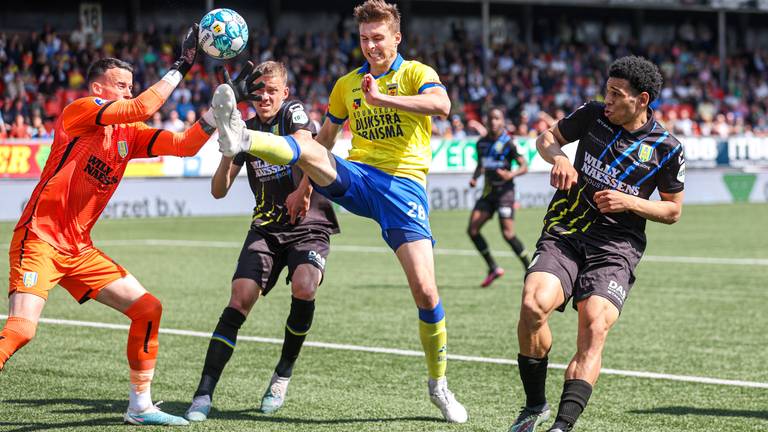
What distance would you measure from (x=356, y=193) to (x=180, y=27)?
1276 inches

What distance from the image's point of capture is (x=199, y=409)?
21.3ft

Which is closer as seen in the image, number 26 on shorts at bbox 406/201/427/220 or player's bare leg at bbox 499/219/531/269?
number 26 on shorts at bbox 406/201/427/220

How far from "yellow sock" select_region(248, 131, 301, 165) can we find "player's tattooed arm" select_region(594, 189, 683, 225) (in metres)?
1.62

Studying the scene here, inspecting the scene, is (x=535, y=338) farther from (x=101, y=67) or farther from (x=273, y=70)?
(x=101, y=67)

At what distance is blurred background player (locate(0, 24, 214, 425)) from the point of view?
19.2 ft

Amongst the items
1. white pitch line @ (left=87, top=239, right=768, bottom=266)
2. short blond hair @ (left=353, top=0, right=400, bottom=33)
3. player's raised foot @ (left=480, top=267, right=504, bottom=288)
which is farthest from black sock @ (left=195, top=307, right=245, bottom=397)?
white pitch line @ (left=87, top=239, right=768, bottom=266)

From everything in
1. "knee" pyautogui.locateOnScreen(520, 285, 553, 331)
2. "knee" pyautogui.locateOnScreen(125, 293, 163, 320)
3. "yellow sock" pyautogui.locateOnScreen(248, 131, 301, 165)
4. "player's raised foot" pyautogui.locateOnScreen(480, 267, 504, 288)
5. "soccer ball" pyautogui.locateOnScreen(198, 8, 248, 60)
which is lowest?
"player's raised foot" pyautogui.locateOnScreen(480, 267, 504, 288)

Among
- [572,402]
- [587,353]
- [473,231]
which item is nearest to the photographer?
[572,402]

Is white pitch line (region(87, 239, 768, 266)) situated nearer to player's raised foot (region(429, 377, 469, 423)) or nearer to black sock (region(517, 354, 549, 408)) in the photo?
player's raised foot (region(429, 377, 469, 423))

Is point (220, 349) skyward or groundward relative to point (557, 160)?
groundward

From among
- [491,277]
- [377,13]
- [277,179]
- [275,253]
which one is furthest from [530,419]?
[491,277]

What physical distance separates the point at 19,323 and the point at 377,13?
105 inches

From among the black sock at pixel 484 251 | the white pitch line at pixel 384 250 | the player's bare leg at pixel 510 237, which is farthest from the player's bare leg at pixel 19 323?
the white pitch line at pixel 384 250

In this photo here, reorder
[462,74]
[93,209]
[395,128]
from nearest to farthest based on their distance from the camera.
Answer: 1. [93,209]
2. [395,128]
3. [462,74]
